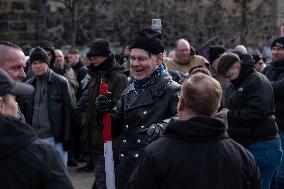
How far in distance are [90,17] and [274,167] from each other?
13.1m

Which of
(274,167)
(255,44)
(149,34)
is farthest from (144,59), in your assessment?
(255,44)

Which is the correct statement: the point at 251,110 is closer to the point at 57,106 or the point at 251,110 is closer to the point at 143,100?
the point at 143,100

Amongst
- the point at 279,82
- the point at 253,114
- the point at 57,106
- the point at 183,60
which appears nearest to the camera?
the point at 253,114

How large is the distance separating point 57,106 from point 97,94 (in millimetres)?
953

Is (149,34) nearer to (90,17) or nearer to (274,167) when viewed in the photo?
(274,167)

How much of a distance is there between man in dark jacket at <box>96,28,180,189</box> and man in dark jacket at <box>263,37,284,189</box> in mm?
2708

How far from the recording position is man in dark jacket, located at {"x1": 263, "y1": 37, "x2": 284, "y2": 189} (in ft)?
27.5

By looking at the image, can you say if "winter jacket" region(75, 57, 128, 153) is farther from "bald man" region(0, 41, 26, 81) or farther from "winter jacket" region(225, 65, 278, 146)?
"bald man" region(0, 41, 26, 81)

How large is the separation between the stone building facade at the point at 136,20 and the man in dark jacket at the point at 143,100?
12479mm

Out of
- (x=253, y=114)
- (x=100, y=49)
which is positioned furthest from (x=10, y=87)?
(x=100, y=49)

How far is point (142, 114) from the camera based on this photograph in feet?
18.6

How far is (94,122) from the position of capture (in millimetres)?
7902

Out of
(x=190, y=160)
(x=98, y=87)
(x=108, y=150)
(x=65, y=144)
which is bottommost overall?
(x=65, y=144)

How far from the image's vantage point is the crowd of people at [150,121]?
11.6 feet
